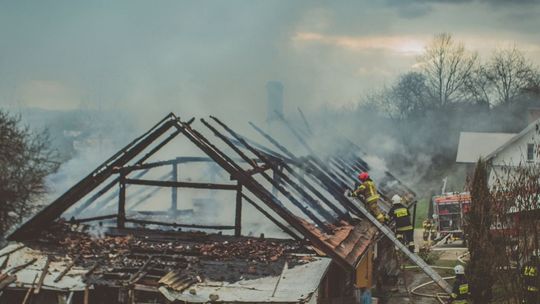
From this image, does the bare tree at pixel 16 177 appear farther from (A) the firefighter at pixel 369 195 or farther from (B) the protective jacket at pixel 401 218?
(B) the protective jacket at pixel 401 218

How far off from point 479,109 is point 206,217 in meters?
49.1

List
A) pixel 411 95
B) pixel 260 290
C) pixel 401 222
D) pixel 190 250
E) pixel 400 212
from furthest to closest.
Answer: pixel 411 95 → pixel 400 212 → pixel 401 222 → pixel 190 250 → pixel 260 290

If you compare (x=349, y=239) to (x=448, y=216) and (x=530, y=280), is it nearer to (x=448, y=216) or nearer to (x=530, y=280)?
(x=530, y=280)

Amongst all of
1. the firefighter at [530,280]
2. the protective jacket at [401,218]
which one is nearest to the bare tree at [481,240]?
the firefighter at [530,280]

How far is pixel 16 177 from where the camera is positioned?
60.7 ft

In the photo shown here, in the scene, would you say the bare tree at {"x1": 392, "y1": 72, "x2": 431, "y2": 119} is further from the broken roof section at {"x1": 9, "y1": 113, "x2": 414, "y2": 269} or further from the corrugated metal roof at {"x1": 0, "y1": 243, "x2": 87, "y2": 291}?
the corrugated metal roof at {"x1": 0, "y1": 243, "x2": 87, "y2": 291}

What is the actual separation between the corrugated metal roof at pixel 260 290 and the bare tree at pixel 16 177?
399 inches

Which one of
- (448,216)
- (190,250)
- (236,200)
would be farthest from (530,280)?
(448,216)

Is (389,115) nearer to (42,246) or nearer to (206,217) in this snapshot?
(206,217)

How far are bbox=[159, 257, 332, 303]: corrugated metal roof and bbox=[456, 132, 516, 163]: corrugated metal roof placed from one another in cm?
3909

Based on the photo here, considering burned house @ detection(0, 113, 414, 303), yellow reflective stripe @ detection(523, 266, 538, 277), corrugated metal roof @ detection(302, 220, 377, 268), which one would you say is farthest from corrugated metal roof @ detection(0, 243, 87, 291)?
yellow reflective stripe @ detection(523, 266, 538, 277)

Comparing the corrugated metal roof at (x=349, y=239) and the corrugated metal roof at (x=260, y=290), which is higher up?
the corrugated metal roof at (x=349, y=239)

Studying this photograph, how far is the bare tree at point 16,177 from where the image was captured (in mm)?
17984

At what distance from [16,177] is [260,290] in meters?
11.7
